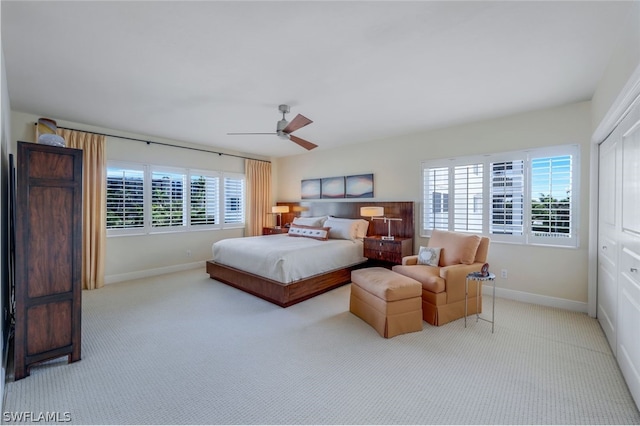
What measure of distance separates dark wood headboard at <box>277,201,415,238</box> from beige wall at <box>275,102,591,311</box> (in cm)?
15

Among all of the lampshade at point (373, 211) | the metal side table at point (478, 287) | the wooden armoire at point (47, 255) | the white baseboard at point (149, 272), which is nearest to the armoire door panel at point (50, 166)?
the wooden armoire at point (47, 255)

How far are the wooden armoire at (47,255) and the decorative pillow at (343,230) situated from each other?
3706 millimetres

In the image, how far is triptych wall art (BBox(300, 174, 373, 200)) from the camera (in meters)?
5.44

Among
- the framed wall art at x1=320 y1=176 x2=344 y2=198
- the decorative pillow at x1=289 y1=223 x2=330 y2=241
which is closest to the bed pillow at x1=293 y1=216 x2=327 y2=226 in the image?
the decorative pillow at x1=289 y1=223 x2=330 y2=241

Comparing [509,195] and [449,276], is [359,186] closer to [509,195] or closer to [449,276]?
[509,195]

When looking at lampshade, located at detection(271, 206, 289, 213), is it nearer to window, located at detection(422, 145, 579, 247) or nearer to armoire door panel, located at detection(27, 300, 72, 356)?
window, located at detection(422, 145, 579, 247)

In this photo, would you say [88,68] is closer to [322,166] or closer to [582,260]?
[322,166]

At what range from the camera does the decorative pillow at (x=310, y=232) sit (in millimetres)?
5037

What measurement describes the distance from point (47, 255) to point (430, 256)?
3896 millimetres

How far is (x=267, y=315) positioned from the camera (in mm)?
3373

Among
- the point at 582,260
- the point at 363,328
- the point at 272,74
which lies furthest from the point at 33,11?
the point at 582,260

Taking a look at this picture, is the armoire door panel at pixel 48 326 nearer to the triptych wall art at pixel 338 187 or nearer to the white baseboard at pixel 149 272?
the white baseboard at pixel 149 272

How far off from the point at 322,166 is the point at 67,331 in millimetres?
4920

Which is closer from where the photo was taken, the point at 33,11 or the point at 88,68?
the point at 33,11
